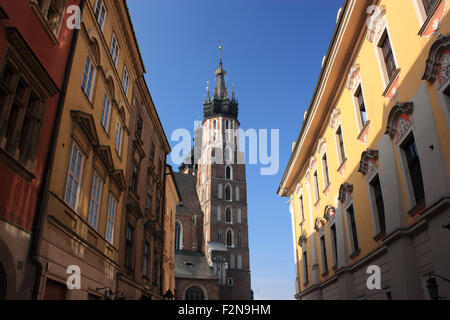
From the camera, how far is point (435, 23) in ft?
27.3

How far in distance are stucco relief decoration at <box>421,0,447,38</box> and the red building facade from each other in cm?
854

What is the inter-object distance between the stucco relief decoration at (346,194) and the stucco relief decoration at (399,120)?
3.88 m

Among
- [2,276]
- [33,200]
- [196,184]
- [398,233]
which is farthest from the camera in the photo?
[196,184]

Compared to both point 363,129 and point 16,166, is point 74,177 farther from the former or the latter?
point 363,129

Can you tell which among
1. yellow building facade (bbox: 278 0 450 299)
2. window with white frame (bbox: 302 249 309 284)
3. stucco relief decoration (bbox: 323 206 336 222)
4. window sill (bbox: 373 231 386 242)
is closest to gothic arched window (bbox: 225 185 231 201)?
window with white frame (bbox: 302 249 309 284)

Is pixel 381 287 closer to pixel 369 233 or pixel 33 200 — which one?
pixel 369 233

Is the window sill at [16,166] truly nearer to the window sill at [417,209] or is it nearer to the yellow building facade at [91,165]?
the yellow building facade at [91,165]

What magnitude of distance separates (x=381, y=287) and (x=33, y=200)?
32.6 ft

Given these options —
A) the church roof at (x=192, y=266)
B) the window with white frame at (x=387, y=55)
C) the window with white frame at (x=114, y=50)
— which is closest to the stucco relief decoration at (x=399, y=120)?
the window with white frame at (x=387, y=55)

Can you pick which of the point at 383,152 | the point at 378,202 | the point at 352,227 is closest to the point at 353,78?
the point at 383,152

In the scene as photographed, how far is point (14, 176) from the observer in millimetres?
6750

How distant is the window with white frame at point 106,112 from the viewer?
40.4ft

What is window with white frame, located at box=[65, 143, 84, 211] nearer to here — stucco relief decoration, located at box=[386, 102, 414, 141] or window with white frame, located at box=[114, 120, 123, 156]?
window with white frame, located at box=[114, 120, 123, 156]

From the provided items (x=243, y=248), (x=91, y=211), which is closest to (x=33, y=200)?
(x=91, y=211)
